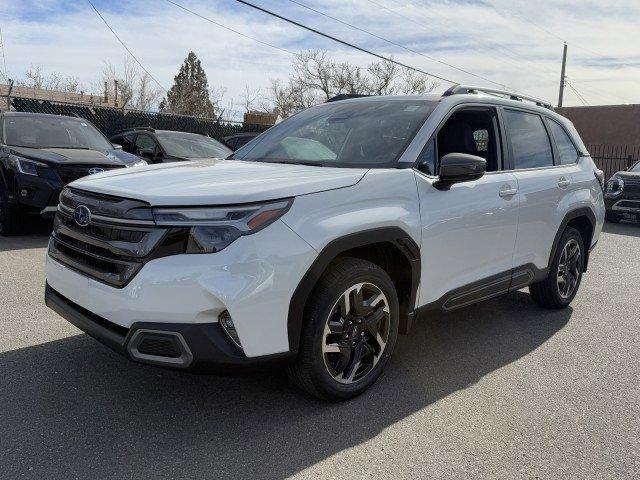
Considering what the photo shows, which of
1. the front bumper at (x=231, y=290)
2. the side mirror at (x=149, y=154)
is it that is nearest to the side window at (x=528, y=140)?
the front bumper at (x=231, y=290)

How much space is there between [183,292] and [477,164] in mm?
1908

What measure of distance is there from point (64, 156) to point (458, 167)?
578cm

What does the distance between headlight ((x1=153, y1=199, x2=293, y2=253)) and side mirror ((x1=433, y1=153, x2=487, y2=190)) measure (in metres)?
1.34

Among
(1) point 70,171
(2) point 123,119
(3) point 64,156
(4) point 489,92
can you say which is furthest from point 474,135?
(2) point 123,119

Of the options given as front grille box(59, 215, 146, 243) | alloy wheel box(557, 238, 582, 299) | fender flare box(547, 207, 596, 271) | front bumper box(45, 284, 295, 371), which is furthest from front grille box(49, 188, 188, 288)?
alloy wheel box(557, 238, 582, 299)

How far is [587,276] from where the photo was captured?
22.4 ft

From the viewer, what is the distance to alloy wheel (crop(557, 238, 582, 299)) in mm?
4993

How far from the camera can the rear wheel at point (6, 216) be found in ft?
23.8

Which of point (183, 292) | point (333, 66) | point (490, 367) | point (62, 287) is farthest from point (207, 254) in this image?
point (333, 66)

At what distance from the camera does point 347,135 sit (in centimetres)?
382

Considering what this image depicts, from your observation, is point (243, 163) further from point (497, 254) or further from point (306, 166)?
point (497, 254)

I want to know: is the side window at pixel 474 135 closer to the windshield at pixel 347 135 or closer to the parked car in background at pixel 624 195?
the windshield at pixel 347 135

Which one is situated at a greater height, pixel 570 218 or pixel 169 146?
pixel 570 218

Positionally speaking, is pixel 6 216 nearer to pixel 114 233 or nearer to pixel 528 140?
pixel 114 233
